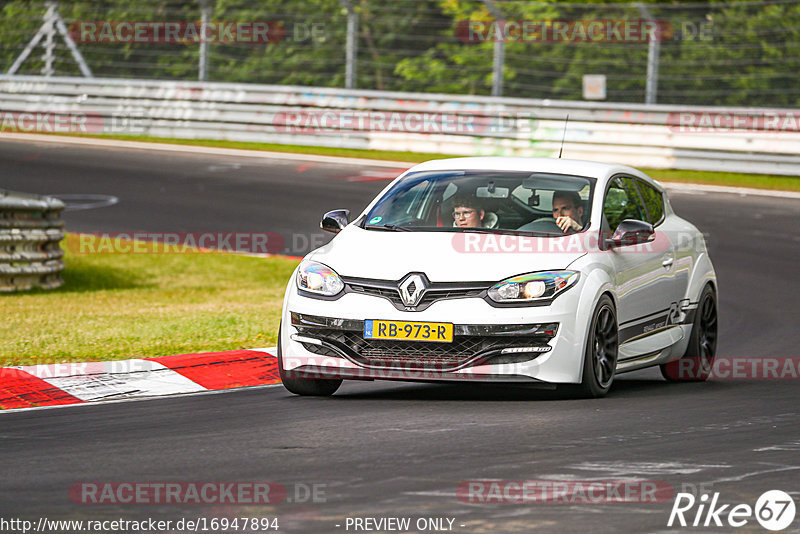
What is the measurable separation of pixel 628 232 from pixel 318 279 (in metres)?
2.01

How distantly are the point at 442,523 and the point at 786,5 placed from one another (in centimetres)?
2236

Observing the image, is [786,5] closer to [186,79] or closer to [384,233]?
[186,79]

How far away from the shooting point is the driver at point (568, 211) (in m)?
9.04

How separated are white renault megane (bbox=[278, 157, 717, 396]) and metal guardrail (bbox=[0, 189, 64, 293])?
6.04m

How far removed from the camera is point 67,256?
17.4 meters

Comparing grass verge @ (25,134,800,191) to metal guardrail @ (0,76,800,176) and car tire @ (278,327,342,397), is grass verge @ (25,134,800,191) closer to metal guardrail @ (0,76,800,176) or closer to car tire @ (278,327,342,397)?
metal guardrail @ (0,76,800,176)

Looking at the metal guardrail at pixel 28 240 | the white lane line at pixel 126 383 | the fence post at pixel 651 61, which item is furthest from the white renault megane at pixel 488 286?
the fence post at pixel 651 61

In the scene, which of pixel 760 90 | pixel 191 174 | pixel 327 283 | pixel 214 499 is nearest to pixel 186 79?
pixel 191 174

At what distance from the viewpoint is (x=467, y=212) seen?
363 inches

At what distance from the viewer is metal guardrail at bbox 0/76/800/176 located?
2442 cm

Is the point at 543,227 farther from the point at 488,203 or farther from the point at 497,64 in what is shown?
the point at 497,64

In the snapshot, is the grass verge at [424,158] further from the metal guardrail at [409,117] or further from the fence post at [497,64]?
the fence post at [497,64]

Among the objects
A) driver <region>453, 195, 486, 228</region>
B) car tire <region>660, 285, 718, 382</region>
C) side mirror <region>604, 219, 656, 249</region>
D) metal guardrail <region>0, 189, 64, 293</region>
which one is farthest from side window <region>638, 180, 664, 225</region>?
metal guardrail <region>0, 189, 64, 293</region>

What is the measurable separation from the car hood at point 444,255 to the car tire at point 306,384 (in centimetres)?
67
